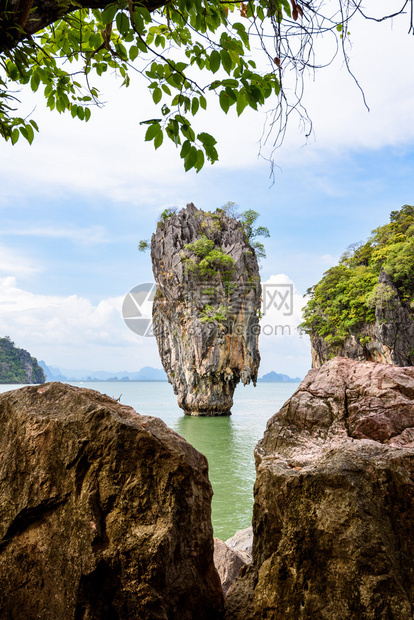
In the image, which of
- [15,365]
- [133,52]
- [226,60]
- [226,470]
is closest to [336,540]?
[226,60]

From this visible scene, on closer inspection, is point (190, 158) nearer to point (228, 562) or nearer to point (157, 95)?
point (157, 95)

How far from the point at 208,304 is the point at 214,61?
24.3m

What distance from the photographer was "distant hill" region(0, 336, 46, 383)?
7112 centimetres

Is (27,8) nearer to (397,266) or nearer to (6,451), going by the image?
(6,451)

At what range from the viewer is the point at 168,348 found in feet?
97.5

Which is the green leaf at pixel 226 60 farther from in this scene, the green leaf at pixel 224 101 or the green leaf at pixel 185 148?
the green leaf at pixel 185 148

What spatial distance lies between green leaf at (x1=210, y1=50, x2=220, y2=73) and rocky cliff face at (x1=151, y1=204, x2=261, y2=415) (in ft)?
77.3

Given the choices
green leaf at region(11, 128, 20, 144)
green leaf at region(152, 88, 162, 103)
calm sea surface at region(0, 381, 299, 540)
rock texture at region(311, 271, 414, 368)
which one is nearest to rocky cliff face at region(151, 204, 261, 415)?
calm sea surface at region(0, 381, 299, 540)

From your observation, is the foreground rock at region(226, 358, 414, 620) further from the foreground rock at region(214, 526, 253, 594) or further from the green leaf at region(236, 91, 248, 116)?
the foreground rock at region(214, 526, 253, 594)

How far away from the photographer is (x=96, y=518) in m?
1.60

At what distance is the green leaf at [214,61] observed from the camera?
1.79 meters

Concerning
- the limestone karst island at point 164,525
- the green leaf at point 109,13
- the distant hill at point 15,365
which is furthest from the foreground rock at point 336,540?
the distant hill at point 15,365

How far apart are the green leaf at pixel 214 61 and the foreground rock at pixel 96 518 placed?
1691 millimetres

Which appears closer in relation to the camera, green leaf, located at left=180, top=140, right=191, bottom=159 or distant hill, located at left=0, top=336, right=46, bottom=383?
green leaf, located at left=180, top=140, right=191, bottom=159
